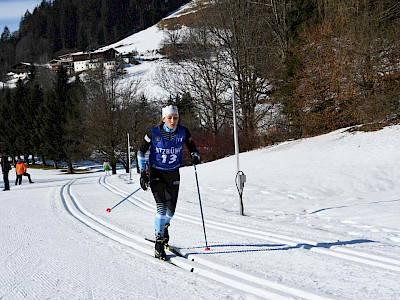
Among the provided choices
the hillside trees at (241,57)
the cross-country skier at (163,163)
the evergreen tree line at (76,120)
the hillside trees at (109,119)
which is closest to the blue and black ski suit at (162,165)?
the cross-country skier at (163,163)

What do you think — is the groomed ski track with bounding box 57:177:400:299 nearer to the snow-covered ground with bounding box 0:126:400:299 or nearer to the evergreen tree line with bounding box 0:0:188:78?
the snow-covered ground with bounding box 0:126:400:299

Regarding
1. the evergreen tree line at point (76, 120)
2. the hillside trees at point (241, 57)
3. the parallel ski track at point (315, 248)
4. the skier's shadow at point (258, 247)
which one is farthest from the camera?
the evergreen tree line at point (76, 120)

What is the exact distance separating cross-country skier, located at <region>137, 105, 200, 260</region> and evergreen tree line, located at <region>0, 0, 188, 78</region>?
15233 cm

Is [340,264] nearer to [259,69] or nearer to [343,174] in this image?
[343,174]

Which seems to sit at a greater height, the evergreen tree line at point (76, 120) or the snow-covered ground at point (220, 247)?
the evergreen tree line at point (76, 120)

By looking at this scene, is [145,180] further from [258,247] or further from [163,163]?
[258,247]

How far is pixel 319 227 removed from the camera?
642cm

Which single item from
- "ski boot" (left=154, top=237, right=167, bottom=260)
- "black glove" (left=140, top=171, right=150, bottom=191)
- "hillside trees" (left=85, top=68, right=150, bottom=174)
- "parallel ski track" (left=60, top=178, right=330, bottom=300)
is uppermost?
"hillside trees" (left=85, top=68, right=150, bottom=174)

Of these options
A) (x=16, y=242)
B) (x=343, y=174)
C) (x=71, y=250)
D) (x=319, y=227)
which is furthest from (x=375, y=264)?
(x=343, y=174)

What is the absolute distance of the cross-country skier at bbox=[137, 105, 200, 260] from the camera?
4.85 m

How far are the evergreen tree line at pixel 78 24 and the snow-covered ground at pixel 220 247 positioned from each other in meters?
149

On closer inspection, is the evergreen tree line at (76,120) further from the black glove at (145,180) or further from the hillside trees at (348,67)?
the black glove at (145,180)

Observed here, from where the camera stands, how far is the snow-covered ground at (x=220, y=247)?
3.63 meters

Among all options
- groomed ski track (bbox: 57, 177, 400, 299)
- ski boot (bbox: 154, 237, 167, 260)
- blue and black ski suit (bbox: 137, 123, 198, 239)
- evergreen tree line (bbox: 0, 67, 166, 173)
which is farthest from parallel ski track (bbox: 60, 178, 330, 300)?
evergreen tree line (bbox: 0, 67, 166, 173)
